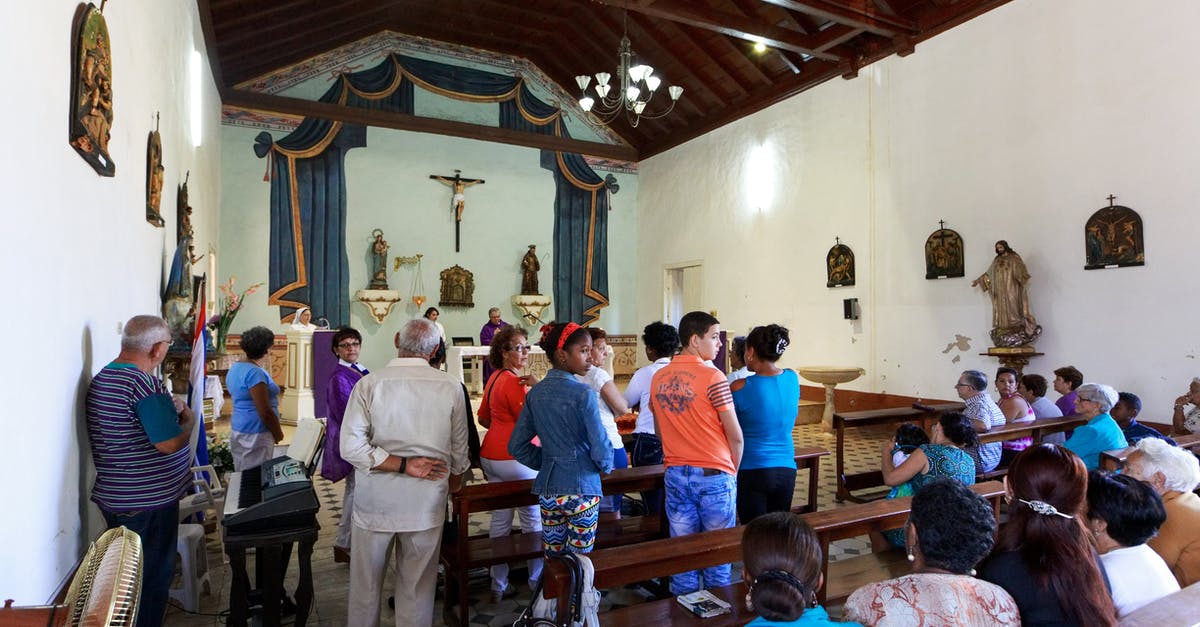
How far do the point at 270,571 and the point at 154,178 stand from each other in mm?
2542

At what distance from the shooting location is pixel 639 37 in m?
11.4

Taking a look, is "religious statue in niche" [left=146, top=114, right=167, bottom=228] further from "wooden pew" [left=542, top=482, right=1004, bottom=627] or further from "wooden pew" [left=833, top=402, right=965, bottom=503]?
"wooden pew" [left=833, top=402, right=965, bottom=503]

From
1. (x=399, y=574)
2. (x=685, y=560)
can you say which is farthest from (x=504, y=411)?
(x=685, y=560)

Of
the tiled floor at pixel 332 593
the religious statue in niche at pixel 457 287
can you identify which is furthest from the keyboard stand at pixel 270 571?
the religious statue in niche at pixel 457 287

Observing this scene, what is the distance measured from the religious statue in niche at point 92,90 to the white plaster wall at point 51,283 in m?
0.04

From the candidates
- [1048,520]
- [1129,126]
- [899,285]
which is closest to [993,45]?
[1129,126]

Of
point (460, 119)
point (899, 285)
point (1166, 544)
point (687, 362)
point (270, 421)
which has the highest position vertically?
point (460, 119)

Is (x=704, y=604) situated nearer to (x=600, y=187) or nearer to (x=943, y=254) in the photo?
(x=943, y=254)

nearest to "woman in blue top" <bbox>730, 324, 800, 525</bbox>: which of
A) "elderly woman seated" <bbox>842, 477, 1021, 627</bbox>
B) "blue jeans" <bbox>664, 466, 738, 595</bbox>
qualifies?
"blue jeans" <bbox>664, 466, 738, 595</bbox>

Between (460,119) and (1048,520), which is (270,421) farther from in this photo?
(460,119)

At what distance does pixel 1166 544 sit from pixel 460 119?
12.3 metres

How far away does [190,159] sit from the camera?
6.34m

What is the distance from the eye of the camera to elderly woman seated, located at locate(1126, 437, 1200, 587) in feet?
7.86

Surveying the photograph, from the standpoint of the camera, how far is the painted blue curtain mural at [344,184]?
37.0 feet
